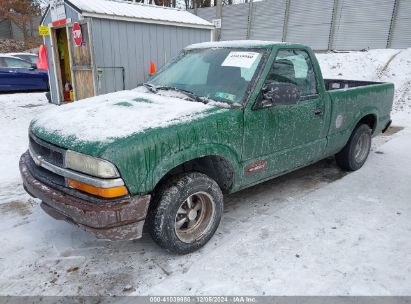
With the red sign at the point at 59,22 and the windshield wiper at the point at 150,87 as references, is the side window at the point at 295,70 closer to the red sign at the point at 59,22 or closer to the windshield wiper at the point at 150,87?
the windshield wiper at the point at 150,87

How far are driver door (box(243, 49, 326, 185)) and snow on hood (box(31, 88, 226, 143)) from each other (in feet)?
1.91

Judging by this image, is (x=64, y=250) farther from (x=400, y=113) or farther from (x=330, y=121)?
(x=400, y=113)

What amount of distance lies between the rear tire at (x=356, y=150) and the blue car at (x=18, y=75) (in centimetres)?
1183

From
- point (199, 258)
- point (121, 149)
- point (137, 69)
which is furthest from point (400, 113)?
point (121, 149)

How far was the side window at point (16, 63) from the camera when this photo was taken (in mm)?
12414

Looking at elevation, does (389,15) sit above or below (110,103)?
above

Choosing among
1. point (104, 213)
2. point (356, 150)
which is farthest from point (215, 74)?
point (356, 150)

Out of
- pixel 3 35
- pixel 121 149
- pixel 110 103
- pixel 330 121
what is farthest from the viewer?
pixel 3 35

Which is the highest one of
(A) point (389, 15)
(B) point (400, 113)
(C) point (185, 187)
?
(A) point (389, 15)

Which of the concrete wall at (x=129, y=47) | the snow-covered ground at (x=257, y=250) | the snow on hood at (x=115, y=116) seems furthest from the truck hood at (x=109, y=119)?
the concrete wall at (x=129, y=47)

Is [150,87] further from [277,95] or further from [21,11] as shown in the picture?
[21,11]

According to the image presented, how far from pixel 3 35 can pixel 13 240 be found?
116 ft

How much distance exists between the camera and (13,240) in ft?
10.7

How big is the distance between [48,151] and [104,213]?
33.5 inches
